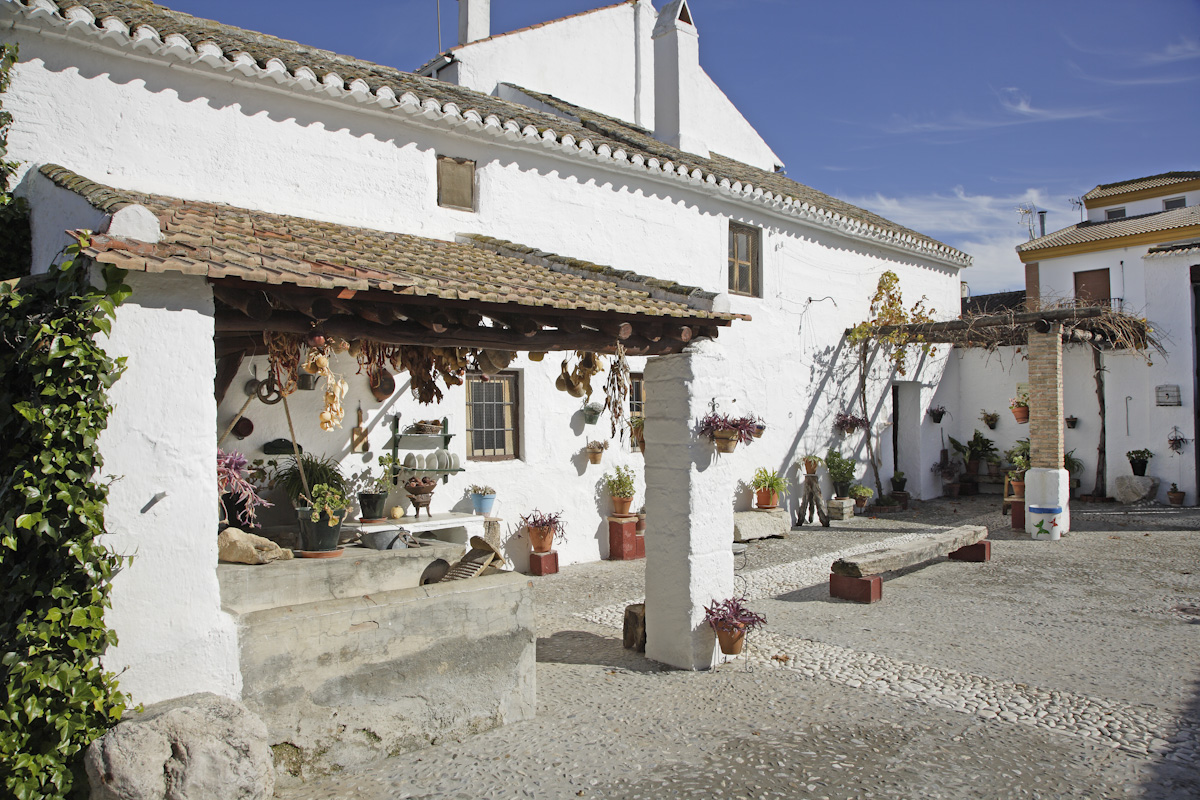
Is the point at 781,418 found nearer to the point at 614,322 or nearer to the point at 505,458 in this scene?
the point at 505,458

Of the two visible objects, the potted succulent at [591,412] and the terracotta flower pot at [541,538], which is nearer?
the terracotta flower pot at [541,538]

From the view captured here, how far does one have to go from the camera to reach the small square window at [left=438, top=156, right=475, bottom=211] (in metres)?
9.30

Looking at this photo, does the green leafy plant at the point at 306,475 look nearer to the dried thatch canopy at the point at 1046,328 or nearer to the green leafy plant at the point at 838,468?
the green leafy plant at the point at 838,468

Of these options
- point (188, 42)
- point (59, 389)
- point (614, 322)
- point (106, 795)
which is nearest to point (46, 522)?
point (59, 389)

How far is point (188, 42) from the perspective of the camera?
7039 millimetres

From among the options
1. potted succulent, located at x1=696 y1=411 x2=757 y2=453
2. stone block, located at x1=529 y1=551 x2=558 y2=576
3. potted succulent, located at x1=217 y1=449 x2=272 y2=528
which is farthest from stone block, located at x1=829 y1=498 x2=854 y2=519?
potted succulent, located at x1=217 y1=449 x2=272 y2=528

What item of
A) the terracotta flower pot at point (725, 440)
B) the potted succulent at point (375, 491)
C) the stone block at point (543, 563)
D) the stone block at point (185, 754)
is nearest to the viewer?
the stone block at point (185, 754)

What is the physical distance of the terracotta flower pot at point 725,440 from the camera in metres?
6.25

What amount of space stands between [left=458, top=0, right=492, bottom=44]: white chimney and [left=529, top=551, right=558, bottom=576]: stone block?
9174 mm

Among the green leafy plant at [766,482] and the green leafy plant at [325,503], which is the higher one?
the green leafy plant at [325,503]

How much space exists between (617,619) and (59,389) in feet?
18.2

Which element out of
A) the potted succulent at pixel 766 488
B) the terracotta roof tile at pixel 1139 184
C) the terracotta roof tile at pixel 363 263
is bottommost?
the potted succulent at pixel 766 488

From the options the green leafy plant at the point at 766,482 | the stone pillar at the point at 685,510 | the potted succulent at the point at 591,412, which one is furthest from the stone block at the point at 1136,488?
the stone pillar at the point at 685,510

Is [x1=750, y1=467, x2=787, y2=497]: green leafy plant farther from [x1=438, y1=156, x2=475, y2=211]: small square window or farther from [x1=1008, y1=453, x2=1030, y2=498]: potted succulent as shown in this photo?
[x1=438, y1=156, x2=475, y2=211]: small square window
